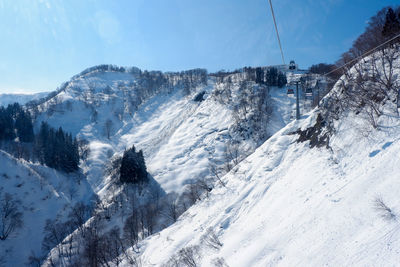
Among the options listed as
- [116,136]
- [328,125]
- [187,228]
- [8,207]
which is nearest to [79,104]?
[116,136]

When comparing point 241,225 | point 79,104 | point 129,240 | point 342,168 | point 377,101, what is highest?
point 79,104

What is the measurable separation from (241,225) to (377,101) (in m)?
11.7

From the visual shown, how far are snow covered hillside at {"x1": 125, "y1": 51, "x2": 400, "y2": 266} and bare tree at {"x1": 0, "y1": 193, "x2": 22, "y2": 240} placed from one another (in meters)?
33.7

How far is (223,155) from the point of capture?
4562cm

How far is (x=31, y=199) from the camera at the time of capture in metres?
39.9

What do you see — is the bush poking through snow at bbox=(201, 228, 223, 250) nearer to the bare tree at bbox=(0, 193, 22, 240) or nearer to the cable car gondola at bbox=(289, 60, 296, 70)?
the cable car gondola at bbox=(289, 60, 296, 70)

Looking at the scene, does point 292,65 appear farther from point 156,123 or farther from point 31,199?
point 156,123

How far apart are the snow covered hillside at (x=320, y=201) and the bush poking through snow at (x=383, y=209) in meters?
0.02

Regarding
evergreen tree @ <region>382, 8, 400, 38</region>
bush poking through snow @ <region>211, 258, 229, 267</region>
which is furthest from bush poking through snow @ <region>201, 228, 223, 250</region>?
evergreen tree @ <region>382, 8, 400, 38</region>

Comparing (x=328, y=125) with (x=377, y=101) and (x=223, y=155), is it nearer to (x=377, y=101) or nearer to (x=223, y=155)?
(x=377, y=101)

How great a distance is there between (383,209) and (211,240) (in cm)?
918

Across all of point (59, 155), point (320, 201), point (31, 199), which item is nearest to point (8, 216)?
point (31, 199)

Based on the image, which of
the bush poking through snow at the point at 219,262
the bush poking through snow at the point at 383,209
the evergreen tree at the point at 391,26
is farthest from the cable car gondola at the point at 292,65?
the bush poking through snow at the point at 219,262

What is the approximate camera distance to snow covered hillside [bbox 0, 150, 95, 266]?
31992 mm
